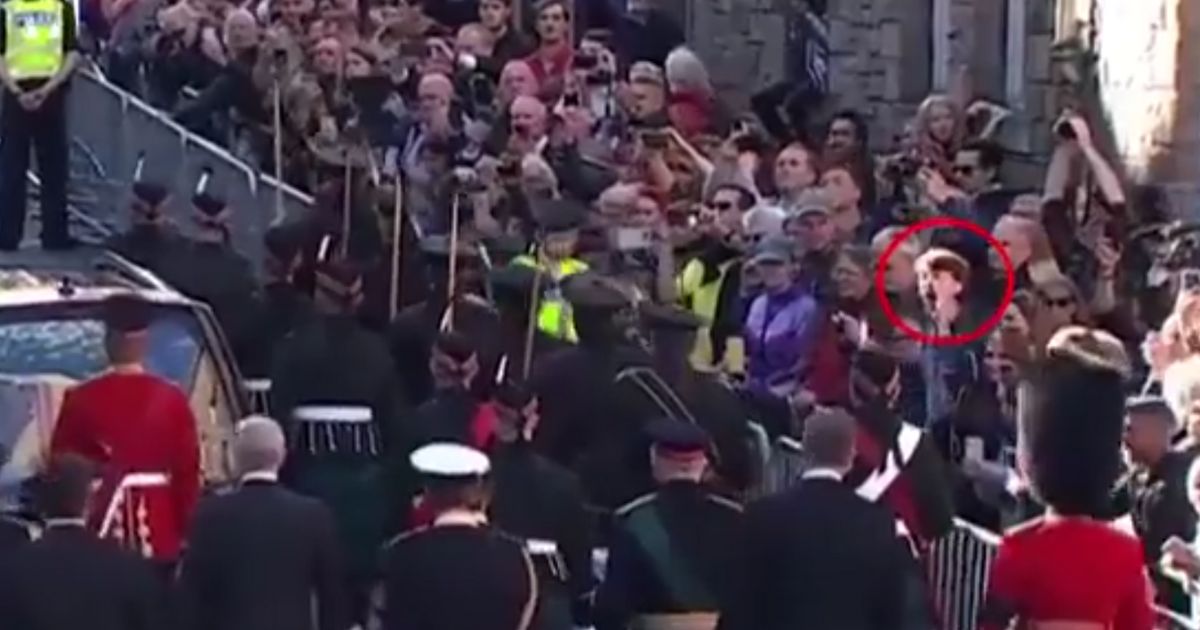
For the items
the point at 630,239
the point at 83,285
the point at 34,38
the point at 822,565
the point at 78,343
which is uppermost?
the point at 34,38

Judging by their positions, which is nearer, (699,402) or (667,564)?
(667,564)

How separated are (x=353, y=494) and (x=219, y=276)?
2.95 m

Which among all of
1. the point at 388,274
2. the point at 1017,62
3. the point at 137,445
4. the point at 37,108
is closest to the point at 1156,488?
the point at 137,445

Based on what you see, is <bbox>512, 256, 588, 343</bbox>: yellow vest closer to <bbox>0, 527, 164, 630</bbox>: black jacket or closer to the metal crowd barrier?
<bbox>0, 527, 164, 630</bbox>: black jacket

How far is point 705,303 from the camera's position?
15.2m

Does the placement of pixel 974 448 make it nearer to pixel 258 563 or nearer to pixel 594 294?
pixel 594 294

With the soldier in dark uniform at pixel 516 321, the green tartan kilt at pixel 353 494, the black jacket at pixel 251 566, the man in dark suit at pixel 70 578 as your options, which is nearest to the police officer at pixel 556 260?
the soldier in dark uniform at pixel 516 321

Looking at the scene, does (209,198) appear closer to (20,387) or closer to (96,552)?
(20,387)

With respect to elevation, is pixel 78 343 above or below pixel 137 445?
above

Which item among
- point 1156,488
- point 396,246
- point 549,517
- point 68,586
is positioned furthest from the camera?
point 396,246

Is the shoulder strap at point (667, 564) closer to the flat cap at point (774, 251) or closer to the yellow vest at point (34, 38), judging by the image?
the flat cap at point (774, 251)

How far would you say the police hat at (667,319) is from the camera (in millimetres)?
13211

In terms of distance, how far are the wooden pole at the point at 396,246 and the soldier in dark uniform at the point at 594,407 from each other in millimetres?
1471

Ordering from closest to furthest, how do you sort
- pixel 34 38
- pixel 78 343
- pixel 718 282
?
pixel 78 343, pixel 718 282, pixel 34 38
